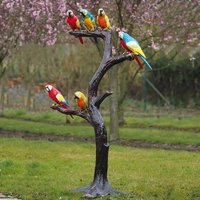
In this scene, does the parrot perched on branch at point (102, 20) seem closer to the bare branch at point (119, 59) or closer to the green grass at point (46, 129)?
the bare branch at point (119, 59)

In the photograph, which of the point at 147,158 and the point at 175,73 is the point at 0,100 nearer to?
the point at 175,73

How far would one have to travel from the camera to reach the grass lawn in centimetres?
1041

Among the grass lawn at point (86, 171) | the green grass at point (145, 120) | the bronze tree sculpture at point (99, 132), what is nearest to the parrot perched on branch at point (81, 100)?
the bronze tree sculpture at point (99, 132)

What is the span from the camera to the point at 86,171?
42.8 ft

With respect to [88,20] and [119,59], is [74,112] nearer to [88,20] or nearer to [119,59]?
[119,59]

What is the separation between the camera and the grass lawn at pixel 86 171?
10.4 metres

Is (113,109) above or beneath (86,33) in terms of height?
beneath

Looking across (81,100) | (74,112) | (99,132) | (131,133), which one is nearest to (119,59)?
(81,100)

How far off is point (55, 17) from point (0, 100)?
14491 millimetres

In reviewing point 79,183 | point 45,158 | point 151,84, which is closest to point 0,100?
point 151,84

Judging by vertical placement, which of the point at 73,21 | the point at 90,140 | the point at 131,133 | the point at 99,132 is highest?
the point at 73,21

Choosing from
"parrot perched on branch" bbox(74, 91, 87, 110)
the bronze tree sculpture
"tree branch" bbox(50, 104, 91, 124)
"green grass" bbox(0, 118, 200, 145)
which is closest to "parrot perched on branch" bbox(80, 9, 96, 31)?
the bronze tree sculpture

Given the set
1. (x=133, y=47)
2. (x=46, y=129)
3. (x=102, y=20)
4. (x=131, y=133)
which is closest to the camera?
(x=133, y=47)

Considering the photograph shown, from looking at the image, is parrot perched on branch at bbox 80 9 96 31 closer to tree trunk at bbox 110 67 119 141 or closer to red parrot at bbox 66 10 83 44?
red parrot at bbox 66 10 83 44
